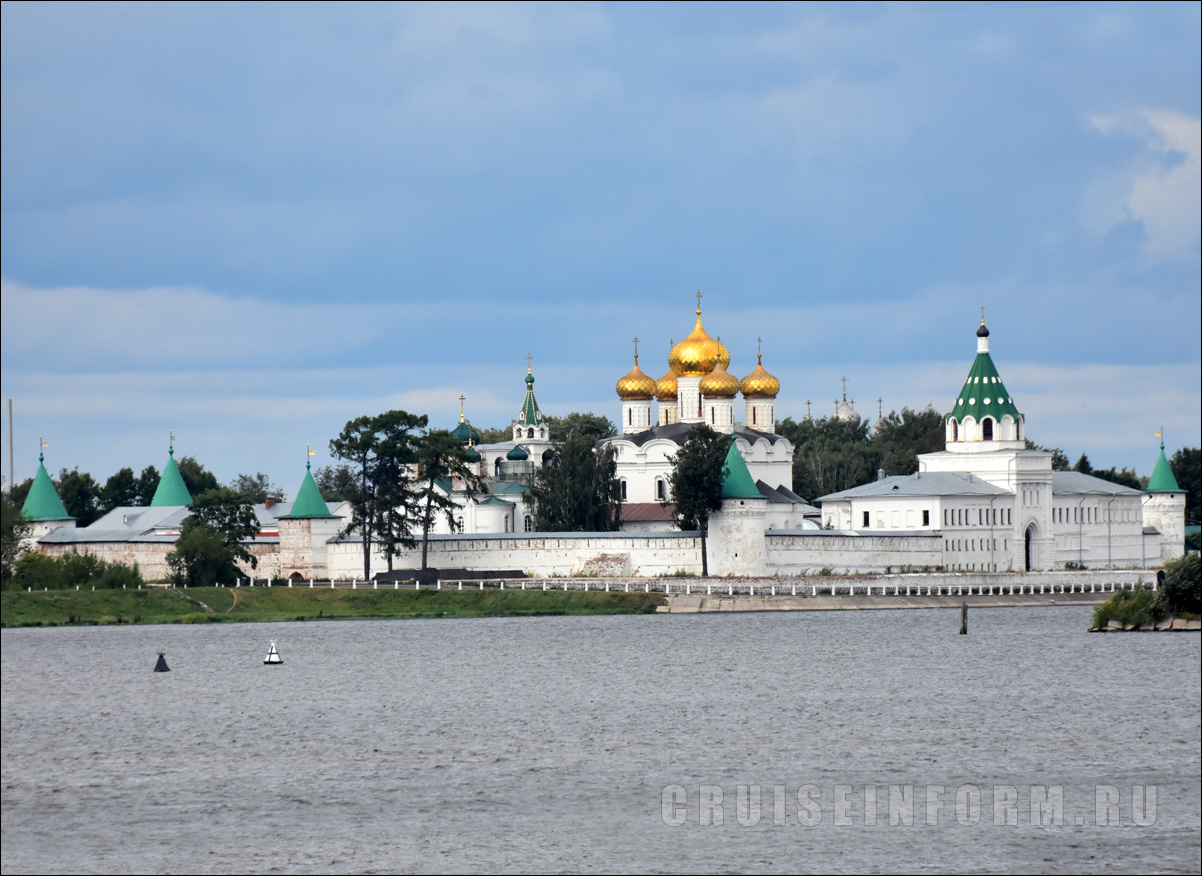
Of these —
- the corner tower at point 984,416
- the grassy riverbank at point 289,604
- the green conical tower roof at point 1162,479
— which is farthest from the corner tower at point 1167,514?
the grassy riverbank at point 289,604

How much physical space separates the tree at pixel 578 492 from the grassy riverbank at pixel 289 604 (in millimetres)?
8178

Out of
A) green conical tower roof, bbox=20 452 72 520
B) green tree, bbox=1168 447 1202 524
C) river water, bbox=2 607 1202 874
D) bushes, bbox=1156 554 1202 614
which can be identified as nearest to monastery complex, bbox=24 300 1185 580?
green conical tower roof, bbox=20 452 72 520

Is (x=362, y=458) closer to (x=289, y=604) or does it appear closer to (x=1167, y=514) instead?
(x=289, y=604)

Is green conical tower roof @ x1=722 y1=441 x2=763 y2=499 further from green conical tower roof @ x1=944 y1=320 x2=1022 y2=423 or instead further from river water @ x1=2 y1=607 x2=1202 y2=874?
river water @ x1=2 y1=607 x2=1202 y2=874

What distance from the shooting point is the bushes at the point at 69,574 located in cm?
4727

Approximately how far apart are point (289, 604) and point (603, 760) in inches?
1167

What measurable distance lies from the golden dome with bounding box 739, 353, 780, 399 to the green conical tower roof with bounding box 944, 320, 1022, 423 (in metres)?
7.33

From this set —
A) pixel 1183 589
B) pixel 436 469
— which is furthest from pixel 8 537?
pixel 1183 589

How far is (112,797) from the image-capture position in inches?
791

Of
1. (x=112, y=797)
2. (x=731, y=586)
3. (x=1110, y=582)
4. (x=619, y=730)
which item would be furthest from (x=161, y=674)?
(x=1110, y=582)

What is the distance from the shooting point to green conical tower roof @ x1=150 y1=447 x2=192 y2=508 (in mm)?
68188

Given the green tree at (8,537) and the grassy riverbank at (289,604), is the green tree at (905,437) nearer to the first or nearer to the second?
the grassy riverbank at (289,604)

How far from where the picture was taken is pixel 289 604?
5141 centimetres

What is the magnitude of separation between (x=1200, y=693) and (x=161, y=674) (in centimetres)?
1801
